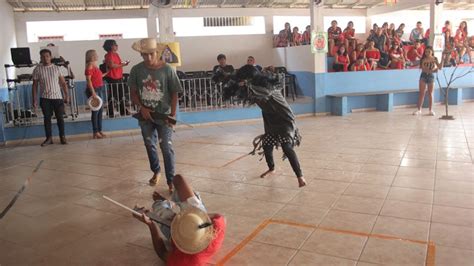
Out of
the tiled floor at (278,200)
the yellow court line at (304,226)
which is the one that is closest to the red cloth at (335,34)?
the tiled floor at (278,200)

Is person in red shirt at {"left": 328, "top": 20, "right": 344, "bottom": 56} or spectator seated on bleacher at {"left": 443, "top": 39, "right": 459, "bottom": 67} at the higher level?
person in red shirt at {"left": 328, "top": 20, "right": 344, "bottom": 56}

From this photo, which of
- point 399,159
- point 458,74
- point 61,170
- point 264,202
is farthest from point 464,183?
point 458,74

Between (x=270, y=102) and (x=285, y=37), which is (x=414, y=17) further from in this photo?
(x=270, y=102)

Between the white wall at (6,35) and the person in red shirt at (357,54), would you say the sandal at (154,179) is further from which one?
the person in red shirt at (357,54)

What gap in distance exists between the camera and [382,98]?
10.4m

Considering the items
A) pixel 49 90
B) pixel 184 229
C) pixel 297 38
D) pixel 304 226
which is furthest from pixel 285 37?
pixel 184 229

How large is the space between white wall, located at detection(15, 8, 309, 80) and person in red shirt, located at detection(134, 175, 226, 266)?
1001 cm

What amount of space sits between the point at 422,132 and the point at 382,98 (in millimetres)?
3124

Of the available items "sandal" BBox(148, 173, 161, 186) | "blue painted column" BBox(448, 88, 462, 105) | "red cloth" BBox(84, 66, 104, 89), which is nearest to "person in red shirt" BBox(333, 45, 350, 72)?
"blue painted column" BBox(448, 88, 462, 105)

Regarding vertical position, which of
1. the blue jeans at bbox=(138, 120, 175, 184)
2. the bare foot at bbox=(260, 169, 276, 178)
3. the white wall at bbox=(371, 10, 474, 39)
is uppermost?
the white wall at bbox=(371, 10, 474, 39)

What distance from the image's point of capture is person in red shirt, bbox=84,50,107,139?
762 centimetres

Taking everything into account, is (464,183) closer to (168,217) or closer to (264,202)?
(264,202)

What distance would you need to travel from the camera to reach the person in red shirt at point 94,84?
7.62 m

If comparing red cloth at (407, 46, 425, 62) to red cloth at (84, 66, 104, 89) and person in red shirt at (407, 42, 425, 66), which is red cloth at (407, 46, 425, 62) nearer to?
person in red shirt at (407, 42, 425, 66)
